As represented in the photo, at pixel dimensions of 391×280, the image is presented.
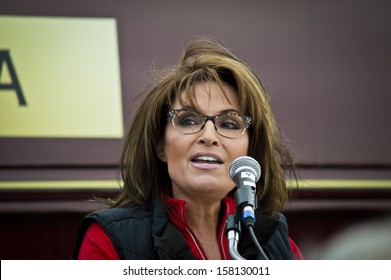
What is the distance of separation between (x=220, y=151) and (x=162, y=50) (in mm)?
535

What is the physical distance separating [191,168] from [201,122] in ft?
0.36

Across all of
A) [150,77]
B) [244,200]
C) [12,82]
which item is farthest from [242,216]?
[12,82]

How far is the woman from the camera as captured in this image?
1.60 metres

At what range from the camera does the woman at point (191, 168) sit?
1604 mm

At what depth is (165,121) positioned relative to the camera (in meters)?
1.71

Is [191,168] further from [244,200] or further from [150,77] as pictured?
[150,77]

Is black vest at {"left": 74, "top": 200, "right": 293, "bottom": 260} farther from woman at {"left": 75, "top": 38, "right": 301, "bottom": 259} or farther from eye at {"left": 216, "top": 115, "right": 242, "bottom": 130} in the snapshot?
eye at {"left": 216, "top": 115, "right": 242, "bottom": 130}

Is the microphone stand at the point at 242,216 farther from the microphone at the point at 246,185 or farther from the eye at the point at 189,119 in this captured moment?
the eye at the point at 189,119

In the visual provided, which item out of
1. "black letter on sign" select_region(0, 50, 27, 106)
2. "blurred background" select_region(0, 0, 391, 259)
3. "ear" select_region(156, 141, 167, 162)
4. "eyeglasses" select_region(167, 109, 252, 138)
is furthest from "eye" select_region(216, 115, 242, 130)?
"black letter on sign" select_region(0, 50, 27, 106)

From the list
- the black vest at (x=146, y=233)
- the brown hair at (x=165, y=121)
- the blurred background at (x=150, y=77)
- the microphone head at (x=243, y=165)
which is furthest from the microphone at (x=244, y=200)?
the blurred background at (x=150, y=77)

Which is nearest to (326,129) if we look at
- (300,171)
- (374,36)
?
(300,171)

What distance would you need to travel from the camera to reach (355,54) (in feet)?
7.05

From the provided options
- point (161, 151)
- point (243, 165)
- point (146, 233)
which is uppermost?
point (243, 165)

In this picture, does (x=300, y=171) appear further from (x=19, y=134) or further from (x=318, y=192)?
(x=19, y=134)
